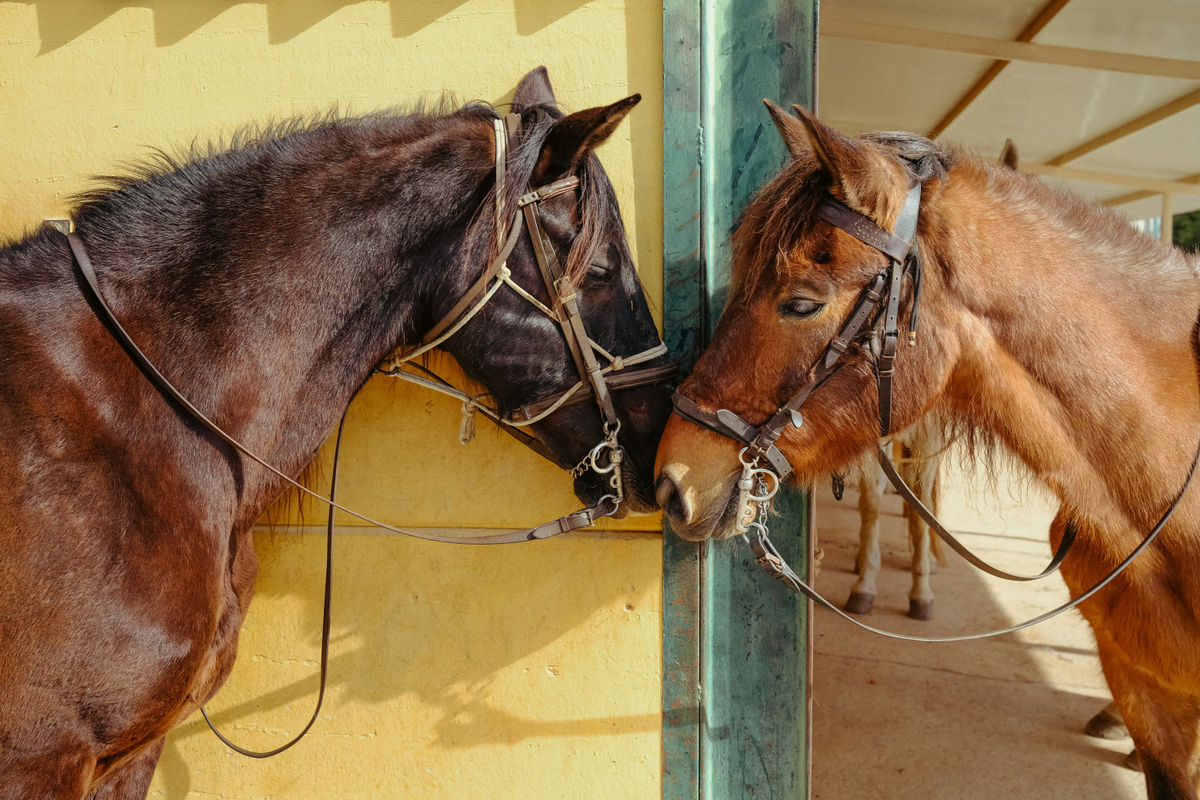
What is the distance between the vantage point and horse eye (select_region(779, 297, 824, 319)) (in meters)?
1.57

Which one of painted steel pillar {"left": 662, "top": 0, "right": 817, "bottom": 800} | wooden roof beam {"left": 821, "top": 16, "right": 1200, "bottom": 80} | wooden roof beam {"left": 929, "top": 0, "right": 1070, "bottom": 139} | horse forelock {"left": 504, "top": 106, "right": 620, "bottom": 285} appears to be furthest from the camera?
wooden roof beam {"left": 821, "top": 16, "right": 1200, "bottom": 80}

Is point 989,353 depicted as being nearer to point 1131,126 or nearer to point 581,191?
point 581,191

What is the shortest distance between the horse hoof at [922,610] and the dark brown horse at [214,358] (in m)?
3.51

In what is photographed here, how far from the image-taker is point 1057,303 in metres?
1.59

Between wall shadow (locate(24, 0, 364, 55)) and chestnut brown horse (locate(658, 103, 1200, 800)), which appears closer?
chestnut brown horse (locate(658, 103, 1200, 800))

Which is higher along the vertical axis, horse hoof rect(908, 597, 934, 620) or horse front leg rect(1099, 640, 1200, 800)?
horse front leg rect(1099, 640, 1200, 800)

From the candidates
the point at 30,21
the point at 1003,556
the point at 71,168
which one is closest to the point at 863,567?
the point at 1003,556

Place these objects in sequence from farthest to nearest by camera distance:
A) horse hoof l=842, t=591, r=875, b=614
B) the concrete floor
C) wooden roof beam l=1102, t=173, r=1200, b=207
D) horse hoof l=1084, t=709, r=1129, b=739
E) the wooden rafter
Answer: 1. wooden roof beam l=1102, t=173, r=1200, b=207
2. the wooden rafter
3. horse hoof l=842, t=591, r=875, b=614
4. horse hoof l=1084, t=709, r=1129, b=739
5. the concrete floor

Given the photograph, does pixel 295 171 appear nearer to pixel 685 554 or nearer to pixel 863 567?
pixel 685 554

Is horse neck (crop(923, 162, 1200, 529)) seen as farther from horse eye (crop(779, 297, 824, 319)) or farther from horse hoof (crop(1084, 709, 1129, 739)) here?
horse hoof (crop(1084, 709, 1129, 739))

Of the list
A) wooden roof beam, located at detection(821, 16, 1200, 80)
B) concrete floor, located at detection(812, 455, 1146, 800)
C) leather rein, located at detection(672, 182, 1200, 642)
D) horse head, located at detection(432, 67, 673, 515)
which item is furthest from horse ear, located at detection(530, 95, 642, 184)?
wooden roof beam, located at detection(821, 16, 1200, 80)

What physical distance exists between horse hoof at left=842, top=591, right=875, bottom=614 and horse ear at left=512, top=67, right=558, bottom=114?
3.74 metres

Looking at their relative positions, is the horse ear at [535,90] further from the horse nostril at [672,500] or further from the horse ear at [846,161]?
the horse nostril at [672,500]

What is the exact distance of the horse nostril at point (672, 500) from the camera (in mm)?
1637
